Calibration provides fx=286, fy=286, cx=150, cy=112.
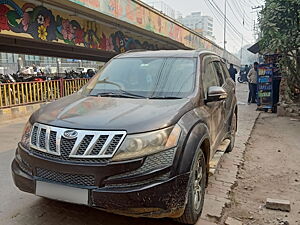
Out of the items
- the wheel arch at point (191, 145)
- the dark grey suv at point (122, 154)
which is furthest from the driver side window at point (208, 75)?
the wheel arch at point (191, 145)

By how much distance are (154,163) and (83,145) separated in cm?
59

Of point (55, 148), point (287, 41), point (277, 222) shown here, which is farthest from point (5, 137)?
point (287, 41)

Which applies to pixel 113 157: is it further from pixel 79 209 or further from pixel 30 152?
pixel 79 209

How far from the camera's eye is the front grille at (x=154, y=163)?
7.42 feet

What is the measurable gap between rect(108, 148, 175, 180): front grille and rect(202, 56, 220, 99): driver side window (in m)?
1.26

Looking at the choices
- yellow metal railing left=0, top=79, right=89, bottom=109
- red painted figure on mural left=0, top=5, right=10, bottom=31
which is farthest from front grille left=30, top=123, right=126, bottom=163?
red painted figure on mural left=0, top=5, right=10, bottom=31

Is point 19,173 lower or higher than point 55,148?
lower

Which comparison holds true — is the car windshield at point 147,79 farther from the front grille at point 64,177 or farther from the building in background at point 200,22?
the building in background at point 200,22

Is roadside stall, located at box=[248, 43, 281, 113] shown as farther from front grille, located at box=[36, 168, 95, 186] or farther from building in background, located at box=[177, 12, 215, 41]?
building in background, located at box=[177, 12, 215, 41]

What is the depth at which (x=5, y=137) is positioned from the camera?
639 cm

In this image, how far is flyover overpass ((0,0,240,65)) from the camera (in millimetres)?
8820

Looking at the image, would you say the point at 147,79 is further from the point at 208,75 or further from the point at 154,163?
the point at 154,163

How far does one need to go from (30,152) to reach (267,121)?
7871 mm

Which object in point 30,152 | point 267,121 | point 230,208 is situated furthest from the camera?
point 267,121
